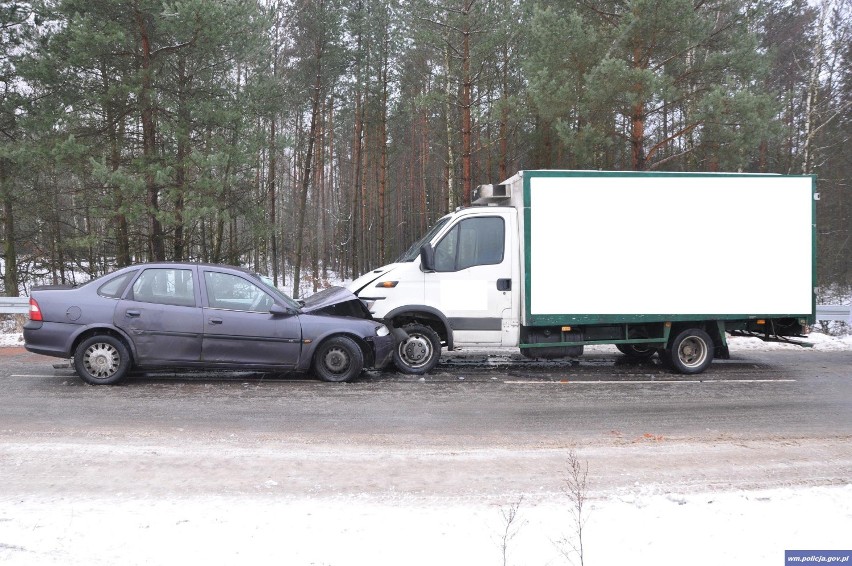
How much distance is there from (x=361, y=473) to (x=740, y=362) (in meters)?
8.33

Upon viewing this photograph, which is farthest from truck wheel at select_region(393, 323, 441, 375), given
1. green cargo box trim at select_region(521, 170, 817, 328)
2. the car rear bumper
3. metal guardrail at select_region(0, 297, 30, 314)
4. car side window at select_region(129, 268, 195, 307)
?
metal guardrail at select_region(0, 297, 30, 314)

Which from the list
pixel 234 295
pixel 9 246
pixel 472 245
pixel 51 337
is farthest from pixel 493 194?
pixel 9 246

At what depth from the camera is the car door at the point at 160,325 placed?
27.7ft

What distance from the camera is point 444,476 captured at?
212 inches

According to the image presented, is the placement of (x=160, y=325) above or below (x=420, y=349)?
above

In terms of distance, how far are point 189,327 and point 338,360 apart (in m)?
2.03

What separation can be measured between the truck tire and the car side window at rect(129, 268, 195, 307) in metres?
7.22

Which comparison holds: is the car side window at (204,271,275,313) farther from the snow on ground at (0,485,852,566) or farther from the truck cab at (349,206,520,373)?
the snow on ground at (0,485,852,566)

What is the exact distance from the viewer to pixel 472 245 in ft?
31.4

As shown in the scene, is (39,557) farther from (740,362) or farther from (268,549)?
(740,362)

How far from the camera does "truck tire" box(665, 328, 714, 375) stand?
10.0 metres

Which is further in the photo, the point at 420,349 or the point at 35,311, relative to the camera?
the point at 420,349

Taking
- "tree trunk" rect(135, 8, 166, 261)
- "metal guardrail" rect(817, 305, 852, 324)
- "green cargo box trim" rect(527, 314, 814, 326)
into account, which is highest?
"tree trunk" rect(135, 8, 166, 261)

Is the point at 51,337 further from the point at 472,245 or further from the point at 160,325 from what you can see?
the point at 472,245
